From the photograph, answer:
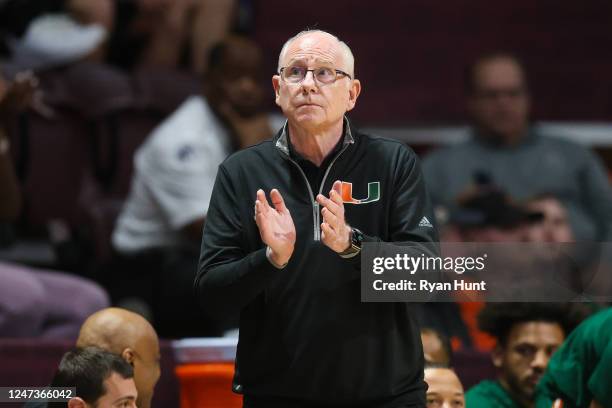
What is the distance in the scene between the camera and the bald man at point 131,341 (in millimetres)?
3191

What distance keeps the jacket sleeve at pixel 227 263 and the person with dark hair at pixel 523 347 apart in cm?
114

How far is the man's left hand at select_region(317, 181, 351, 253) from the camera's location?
2.51 meters

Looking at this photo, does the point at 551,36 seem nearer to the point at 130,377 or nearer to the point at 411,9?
the point at 411,9

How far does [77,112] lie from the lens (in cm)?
528

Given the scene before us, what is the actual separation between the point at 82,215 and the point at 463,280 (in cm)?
259

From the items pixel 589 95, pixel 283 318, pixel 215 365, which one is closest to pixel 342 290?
pixel 283 318

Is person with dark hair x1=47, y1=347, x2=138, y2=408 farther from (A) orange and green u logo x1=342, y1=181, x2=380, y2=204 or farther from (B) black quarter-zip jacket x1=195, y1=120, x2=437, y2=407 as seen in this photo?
(A) orange and green u logo x1=342, y1=181, x2=380, y2=204

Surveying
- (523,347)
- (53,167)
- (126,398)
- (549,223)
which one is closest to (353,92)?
(126,398)

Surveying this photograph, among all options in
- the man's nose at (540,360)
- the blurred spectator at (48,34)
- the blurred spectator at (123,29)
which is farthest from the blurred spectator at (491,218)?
the blurred spectator at (48,34)

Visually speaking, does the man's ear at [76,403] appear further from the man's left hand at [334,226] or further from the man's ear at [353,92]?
the man's ear at [353,92]

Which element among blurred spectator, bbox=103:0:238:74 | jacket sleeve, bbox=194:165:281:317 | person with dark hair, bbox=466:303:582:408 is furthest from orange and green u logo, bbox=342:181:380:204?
blurred spectator, bbox=103:0:238:74

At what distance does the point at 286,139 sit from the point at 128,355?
2.49 ft

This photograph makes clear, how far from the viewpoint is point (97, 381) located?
2850mm

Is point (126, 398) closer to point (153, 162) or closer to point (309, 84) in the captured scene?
point (309, 84)
